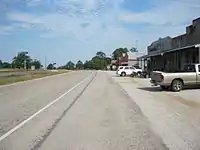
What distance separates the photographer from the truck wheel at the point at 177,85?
81.3 feet

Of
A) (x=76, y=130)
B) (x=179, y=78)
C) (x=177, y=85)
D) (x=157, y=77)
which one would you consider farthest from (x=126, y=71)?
(x=76, y=130)

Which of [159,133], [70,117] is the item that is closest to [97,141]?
[159,133]

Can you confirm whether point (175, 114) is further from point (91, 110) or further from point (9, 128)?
point (9, 128)

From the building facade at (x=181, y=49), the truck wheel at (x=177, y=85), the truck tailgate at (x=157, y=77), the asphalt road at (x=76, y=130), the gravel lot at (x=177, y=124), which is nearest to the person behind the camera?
the asphalt road at (x=76, y=130)

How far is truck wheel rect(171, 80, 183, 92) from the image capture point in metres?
24.8

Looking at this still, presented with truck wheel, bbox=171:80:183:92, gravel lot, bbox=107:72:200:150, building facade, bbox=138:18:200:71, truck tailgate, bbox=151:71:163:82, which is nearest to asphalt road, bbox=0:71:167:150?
gravel lot, bbox=107:72:200:150

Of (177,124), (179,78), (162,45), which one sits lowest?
(177,124)

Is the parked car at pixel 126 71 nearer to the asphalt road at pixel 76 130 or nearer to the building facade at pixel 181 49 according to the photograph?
the building facade at pixel 181 49

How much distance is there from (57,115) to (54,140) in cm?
451

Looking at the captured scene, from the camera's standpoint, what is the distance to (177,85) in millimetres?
24828

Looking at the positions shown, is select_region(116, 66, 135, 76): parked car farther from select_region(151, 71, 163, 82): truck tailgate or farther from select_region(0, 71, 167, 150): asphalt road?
select_region(0, 71, 167, 150): asphalt road

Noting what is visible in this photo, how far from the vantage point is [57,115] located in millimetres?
13039

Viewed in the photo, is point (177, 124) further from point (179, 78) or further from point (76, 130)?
point (179, 78)

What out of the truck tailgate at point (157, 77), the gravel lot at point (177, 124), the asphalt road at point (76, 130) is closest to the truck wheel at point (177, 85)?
the truck tailgate at point (157, 77)
